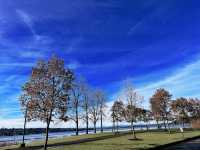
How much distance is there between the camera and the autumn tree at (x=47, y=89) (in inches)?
917

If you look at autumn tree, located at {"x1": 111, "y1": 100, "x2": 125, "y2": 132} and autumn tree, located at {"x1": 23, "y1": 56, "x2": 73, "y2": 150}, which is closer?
autumn tree, located at {"x1": 23, "y1": 56, "x2": 73, "y2": 150}

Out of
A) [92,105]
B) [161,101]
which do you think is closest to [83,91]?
[92,105]

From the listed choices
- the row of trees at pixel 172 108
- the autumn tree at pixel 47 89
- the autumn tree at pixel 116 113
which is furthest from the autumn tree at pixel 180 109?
the autumn tree at pixel 47 89

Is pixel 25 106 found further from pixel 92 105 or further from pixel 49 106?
pixel 92 105

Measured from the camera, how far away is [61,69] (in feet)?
80.7

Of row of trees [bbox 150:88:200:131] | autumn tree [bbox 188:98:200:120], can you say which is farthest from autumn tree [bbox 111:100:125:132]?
autumn tree [bbox 188:98:200:120]

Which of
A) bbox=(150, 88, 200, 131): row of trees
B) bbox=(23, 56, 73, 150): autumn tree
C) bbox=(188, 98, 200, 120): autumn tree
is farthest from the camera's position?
bbox=(188, 98, 200, 120): autumn tree

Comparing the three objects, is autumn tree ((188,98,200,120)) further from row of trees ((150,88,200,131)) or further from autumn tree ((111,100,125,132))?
autumn tree ((111,100,125,132))

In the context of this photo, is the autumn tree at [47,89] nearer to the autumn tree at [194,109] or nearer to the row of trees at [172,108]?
the row of trees at [172,108]

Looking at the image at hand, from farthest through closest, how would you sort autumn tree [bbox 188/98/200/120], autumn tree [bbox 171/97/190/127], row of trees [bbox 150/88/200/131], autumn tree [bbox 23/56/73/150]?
autumn tree [bbox 188/98/200/120] → autumn tree [bbox 171/97/190/127] → row of trees [bbox 150/88/200/131] → autumn tree [bbox 23/56/73/150]

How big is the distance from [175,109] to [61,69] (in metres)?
64.3

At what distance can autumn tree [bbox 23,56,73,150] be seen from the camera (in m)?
23.3

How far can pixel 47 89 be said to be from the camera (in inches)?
930

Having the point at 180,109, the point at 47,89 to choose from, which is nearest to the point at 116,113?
the point at 180,109
